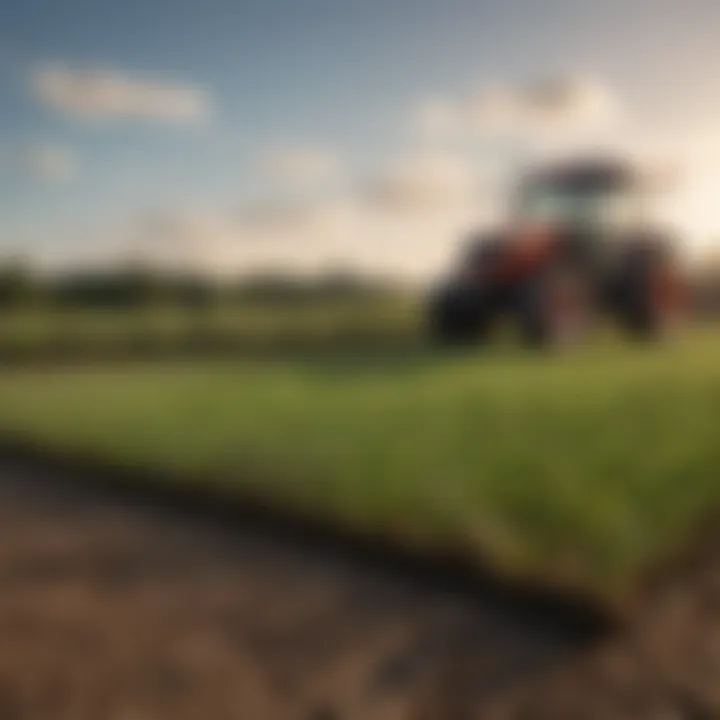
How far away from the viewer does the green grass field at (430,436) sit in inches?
60.8

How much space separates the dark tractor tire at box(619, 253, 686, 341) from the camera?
172 cm

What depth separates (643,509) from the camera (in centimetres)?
160

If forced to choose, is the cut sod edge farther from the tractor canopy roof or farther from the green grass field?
the tractor canopy roof

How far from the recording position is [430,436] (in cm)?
174

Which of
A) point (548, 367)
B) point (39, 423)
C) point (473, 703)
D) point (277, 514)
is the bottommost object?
point (473, 703)

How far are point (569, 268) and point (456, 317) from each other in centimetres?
45

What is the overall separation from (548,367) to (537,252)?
0.29m

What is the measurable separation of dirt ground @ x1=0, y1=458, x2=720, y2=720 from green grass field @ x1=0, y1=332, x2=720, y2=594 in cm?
13

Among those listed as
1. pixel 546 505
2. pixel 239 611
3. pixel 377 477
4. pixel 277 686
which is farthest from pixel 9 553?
pixel 546 505

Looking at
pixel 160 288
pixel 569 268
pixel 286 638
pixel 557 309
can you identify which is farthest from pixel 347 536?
pixel 569 268

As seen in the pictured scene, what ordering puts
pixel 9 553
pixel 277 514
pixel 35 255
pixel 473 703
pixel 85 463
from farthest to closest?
pixel 85 463, pixel 277 514, pixel 9 553, pixel 35 255, pixel 473 703

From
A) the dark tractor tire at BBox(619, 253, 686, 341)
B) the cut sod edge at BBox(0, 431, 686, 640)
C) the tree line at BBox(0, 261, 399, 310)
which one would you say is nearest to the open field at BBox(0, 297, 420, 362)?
the tree line at BBox(0, 261, 399, 310)

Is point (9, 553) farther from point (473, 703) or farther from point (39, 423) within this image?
point (473, 703)

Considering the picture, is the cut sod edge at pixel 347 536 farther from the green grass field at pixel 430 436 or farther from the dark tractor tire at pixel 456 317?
the dark tractor tire at pixel 456 317
